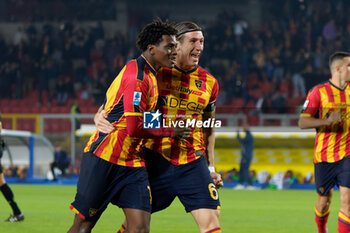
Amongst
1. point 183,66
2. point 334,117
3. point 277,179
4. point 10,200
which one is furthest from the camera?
point 277,179

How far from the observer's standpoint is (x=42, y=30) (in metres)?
28.8

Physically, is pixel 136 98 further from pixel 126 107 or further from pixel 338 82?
pixel 338 82

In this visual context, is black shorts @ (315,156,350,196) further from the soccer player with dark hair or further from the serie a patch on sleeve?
the serie a patch on sleeve

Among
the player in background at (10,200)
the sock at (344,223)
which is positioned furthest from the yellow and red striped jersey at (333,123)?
the player in background at (10,200)

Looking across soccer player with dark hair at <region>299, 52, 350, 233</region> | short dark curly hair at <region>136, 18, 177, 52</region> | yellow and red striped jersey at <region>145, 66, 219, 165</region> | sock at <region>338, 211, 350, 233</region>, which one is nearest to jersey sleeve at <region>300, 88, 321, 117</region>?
soccer player with dark hair at <region>299, 52, 350, 233</region>

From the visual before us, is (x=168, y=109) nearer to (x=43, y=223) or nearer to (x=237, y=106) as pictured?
(x=43, y=223)

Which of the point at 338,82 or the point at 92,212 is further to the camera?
the point at 338,82

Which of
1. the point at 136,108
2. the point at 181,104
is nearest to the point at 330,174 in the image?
the point at 181,104

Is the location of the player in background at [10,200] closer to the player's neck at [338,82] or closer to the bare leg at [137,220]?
the player's neck at [338,82]

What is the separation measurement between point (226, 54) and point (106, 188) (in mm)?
21214

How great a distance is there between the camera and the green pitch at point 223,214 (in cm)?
945

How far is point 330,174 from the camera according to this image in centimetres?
745

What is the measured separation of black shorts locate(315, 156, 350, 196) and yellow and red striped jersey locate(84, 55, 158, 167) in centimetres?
291

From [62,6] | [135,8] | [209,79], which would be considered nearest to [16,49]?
[62,6]
